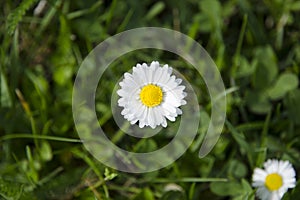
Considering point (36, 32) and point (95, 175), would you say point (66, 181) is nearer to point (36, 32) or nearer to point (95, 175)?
point (95, 175)

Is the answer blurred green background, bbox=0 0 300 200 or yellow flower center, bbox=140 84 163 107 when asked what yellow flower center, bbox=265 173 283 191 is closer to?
blurred green background, bbox=0 0 300 200

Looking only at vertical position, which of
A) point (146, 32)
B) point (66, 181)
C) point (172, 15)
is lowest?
point (66, 181)

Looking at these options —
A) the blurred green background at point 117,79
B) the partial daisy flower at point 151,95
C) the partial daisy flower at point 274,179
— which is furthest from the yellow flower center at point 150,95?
the partial daisy flower at point 274,179

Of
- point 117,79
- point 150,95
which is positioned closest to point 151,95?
point 150,95

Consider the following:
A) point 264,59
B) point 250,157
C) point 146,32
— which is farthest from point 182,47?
point 250,157

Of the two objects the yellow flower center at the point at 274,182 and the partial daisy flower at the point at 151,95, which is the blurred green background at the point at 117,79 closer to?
the yellow flower center at the point at 274,182

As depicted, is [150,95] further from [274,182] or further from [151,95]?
[274,182]
